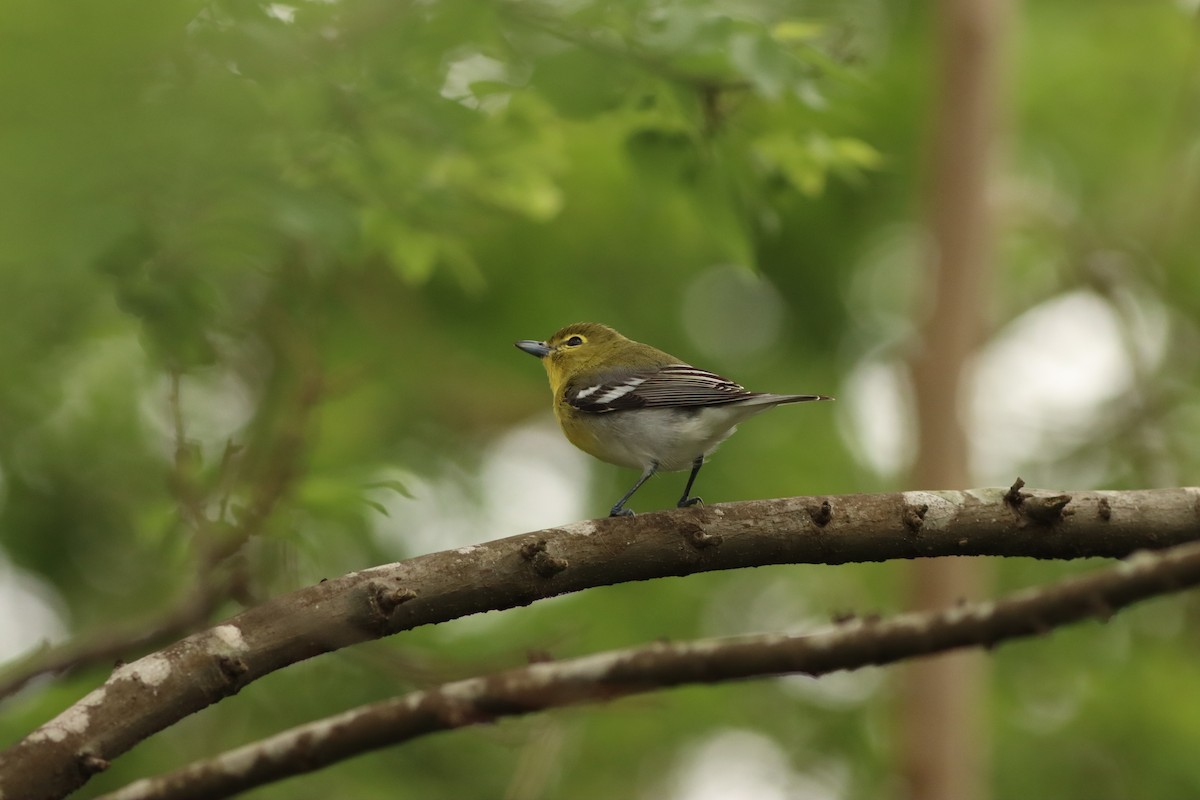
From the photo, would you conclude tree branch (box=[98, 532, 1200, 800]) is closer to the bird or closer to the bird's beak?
the bird

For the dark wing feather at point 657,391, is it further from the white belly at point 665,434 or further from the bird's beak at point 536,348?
the bird's beak at point 536,348

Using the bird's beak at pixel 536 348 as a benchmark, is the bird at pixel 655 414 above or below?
below

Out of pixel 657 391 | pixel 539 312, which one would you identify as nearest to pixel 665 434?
pixel 657 391

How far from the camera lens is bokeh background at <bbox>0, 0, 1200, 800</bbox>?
4.37 metres

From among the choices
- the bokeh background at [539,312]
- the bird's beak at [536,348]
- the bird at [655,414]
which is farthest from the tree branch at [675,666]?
the bird's beak at [536,348]

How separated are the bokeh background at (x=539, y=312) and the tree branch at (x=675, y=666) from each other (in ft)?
4.16

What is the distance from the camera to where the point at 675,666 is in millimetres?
2711

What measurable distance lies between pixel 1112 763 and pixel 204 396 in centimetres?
884

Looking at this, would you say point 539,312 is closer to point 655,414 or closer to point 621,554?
point 655,414

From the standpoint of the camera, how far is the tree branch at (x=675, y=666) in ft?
7.94

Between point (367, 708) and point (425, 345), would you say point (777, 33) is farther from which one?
point (425, 345)

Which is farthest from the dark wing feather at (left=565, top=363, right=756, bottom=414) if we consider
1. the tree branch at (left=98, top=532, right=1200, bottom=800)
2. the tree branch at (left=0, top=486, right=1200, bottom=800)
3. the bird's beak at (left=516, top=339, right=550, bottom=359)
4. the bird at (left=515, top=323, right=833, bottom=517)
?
the tree branch at (left=98, top=532, right=1200, bottom=800)

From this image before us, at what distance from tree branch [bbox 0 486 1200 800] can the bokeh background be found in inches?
39.5

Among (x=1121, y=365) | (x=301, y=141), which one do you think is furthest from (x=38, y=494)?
(x=1121, y=365)
